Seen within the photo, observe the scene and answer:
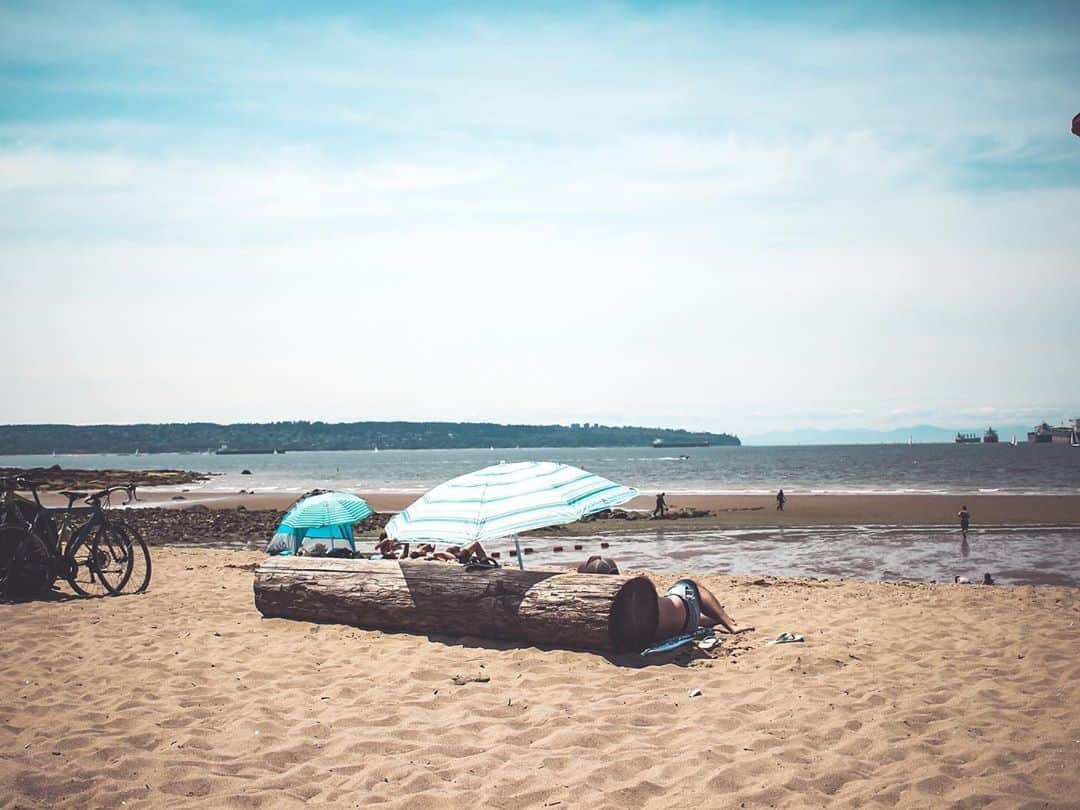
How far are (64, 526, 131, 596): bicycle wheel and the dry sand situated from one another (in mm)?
1322

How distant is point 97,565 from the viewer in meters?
10.9

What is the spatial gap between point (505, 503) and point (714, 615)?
284cm

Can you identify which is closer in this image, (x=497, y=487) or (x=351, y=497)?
(x=497, y=487)

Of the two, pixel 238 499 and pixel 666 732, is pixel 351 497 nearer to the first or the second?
pixel 666 732

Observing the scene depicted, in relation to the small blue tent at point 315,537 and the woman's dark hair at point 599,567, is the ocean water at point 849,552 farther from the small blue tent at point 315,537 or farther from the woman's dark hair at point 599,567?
the woman's dark hair at point 599,567

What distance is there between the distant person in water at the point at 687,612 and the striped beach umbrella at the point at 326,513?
17.4 feet

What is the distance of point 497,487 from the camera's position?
8094 mm

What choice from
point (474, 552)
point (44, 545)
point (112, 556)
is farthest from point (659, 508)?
point (44, 545)

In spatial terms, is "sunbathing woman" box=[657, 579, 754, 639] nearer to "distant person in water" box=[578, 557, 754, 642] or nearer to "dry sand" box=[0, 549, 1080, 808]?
"distant person in water" box=[578, 557, 754, 642]

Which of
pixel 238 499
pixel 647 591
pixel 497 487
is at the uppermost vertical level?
pixel 497 487

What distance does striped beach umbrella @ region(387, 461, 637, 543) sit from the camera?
7.52 meters

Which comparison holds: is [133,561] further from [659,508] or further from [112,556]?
[659,508]

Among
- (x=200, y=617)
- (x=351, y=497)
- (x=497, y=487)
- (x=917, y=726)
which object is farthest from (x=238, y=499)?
(x=917, y=726)

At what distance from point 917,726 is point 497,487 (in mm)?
4328
